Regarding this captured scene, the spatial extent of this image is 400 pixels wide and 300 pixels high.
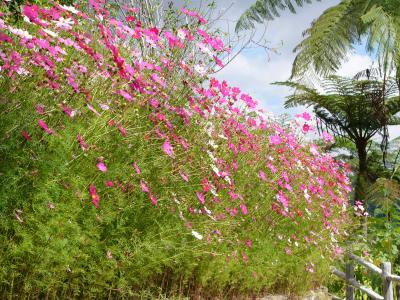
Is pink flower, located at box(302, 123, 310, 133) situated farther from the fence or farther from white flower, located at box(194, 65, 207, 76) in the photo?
white flower, located at box(194, 65, 207, 76)

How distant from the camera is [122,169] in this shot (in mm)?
3275

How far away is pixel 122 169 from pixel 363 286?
5.06 metres

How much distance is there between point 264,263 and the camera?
16.3 feet

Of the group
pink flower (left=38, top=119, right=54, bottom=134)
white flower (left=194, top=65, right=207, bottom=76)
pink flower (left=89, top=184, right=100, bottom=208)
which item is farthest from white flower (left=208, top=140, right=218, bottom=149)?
pink flower (left=38, top=119, right=54, bottom=134)

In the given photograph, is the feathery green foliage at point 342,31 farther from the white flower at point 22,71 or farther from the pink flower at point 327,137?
the white flower at point 22,71

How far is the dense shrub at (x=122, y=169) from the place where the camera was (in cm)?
270

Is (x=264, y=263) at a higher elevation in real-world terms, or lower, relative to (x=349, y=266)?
lower

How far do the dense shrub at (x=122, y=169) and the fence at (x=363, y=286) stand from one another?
78.8 inches

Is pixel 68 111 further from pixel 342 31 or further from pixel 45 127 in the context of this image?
pixel 342 31

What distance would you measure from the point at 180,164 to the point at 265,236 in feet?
5.62

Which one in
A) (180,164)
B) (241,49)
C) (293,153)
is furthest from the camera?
(293,153)

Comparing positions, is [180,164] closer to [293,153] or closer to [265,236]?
[265,236]

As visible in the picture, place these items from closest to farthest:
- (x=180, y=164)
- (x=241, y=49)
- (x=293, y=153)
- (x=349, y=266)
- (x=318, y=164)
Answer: (x=180, y=164) → (x=241, y=49) → (x=293, y=153) → (x=318, y=164) → (x=349, y=266)

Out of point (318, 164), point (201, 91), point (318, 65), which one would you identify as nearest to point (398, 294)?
point (318, 164)
